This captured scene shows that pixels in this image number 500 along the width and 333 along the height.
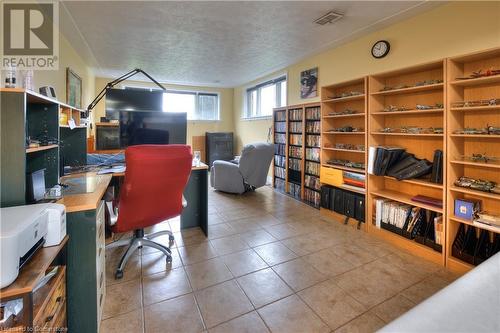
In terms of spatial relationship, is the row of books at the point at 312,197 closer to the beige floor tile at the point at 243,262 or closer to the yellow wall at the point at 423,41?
the yellow wall at the point at 423,41

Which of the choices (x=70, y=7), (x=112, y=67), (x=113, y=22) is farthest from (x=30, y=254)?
(x=112, y=67)

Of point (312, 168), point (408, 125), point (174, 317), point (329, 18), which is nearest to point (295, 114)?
point (312, 168)

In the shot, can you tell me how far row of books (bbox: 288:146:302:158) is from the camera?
450 centimetres

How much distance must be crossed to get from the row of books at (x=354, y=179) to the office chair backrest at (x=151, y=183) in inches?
82.6

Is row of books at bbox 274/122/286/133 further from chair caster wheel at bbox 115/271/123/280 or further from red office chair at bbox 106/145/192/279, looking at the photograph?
chair caster wheel at bbox 115/271/123/280

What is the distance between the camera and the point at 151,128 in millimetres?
2730

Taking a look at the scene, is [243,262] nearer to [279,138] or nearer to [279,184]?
[279,184]

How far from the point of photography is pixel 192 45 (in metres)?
3.66

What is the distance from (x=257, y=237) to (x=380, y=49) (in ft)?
8.72

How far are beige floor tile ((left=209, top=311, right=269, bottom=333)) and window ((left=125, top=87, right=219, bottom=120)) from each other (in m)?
5.97

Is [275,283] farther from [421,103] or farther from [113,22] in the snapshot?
[113,22]

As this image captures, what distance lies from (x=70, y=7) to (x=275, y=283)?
129 inches

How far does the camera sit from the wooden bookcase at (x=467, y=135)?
2.11 meters

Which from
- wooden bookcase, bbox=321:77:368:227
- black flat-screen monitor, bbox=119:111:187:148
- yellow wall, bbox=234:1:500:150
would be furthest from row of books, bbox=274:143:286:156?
black flat-screen monitor, bbox=119:111:187:148
